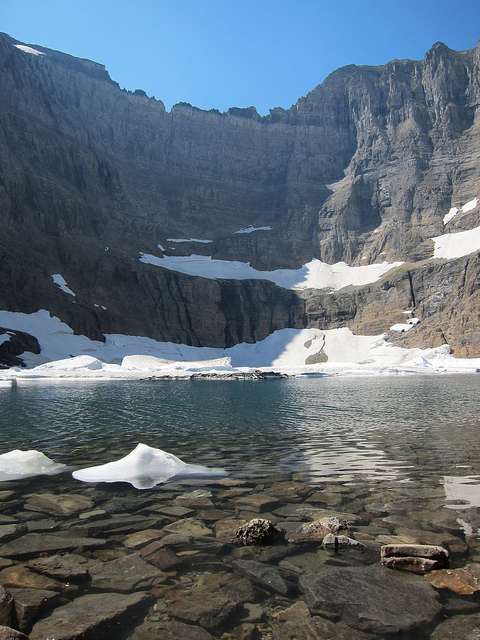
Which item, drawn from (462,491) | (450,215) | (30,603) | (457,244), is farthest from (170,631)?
(450,215)

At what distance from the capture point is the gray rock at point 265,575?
16.1 feet

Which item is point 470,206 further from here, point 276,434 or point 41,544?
point 41,544

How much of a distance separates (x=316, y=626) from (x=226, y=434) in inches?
492

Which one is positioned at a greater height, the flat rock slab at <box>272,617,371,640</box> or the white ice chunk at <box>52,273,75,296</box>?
the white ice chunk at <box>52,273,75,296</box>

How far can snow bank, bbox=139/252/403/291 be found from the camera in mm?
122375

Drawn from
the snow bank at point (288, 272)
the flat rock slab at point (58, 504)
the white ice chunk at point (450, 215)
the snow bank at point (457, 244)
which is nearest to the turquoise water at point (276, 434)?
the flat rock slab at point (58, 504)


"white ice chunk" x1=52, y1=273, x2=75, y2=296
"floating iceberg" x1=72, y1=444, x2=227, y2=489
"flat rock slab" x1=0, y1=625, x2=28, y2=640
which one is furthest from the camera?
"white ice chunk" x1=52, y1=273, x2=75, y2=296

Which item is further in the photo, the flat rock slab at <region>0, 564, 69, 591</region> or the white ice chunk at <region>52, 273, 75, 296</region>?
the white ice chunk at <region>52, 273, 75, 296</region>

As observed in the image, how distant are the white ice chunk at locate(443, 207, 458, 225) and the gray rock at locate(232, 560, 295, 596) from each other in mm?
133508

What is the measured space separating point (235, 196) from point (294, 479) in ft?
514

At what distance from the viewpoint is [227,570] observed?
534 centimetres

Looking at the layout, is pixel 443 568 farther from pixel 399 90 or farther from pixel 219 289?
pixel 399 90

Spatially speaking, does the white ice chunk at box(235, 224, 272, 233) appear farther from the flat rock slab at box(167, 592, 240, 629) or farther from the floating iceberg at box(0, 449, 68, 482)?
the flat rock slab at box(167, 592, 240, 629)

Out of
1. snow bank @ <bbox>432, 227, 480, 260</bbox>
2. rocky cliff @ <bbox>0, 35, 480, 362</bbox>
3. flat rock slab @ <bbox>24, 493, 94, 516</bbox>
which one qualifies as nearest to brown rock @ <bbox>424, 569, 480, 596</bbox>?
flat rock slab @ <bbox>24, 493, 94, 516</bbox>
